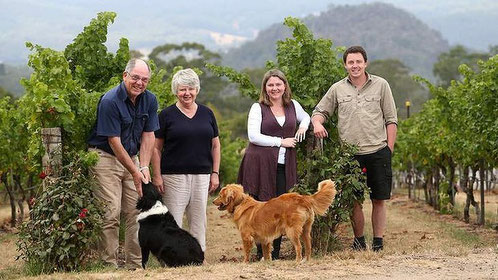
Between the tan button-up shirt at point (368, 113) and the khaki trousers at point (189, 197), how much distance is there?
1675 millimetres

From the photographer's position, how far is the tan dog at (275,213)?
7.36m

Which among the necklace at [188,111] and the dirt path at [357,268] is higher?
the necklace at [188,111]

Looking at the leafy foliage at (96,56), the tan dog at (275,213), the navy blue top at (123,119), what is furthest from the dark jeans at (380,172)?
the leafy foliage at (96,56)

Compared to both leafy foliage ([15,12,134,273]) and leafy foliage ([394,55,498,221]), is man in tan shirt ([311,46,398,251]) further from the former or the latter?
leafy foliage ([394,55,498,221])

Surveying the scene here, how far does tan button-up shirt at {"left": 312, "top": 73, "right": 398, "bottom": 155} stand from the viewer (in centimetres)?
819

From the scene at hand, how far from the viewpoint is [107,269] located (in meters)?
7.54

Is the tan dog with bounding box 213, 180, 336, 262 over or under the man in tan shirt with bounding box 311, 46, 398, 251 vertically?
under

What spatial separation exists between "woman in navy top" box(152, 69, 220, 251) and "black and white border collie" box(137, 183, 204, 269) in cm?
38

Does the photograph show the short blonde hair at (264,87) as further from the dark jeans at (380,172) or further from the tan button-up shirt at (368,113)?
the dark jeans at (380,172)

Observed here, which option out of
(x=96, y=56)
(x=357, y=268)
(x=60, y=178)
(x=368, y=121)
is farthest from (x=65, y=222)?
(x=368, y=121)

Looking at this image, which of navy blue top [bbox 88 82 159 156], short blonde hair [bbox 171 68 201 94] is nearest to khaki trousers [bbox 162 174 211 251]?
navy blue top [bbox 88 82 159 156]

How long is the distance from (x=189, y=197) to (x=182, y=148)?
55 cm

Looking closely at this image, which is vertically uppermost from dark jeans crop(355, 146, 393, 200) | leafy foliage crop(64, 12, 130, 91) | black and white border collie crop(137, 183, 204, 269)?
leafy foliage crop(64, 12, 130, 91)

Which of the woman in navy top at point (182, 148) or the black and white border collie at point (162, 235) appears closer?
the black and white border collie at point (162, 235)
